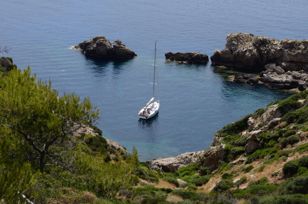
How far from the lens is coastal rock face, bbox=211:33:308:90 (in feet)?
372

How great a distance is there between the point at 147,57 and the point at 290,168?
100526mm

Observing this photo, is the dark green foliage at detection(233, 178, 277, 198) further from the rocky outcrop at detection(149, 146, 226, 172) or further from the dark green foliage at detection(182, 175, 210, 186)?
the rocky outcrop at detection(149, 146, 226, 172)

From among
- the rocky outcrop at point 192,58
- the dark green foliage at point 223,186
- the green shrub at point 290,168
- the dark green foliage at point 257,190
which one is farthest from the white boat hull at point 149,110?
the dark green foliage at point 257,190

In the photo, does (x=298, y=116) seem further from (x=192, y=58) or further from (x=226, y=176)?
(x=192, y=58)

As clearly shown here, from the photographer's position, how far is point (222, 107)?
10425 cm

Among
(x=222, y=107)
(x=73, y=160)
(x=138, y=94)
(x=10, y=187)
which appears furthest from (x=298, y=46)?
(x=10, y=187)

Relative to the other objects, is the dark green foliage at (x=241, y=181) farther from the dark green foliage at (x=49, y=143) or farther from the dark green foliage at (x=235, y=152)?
the dark green foliage at (x=49, y=143)

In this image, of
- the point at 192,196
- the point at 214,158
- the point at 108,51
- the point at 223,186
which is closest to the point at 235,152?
the point at 214,158

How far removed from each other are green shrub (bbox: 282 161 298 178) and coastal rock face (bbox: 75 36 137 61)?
9746cm

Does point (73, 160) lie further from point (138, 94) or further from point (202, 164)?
point (138, 94)

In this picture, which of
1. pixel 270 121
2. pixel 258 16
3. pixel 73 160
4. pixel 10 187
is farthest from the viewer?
pixel 258 16

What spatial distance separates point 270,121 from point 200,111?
50.1 metres

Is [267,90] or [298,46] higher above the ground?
[298,46]

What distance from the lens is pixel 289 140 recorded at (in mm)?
43219
